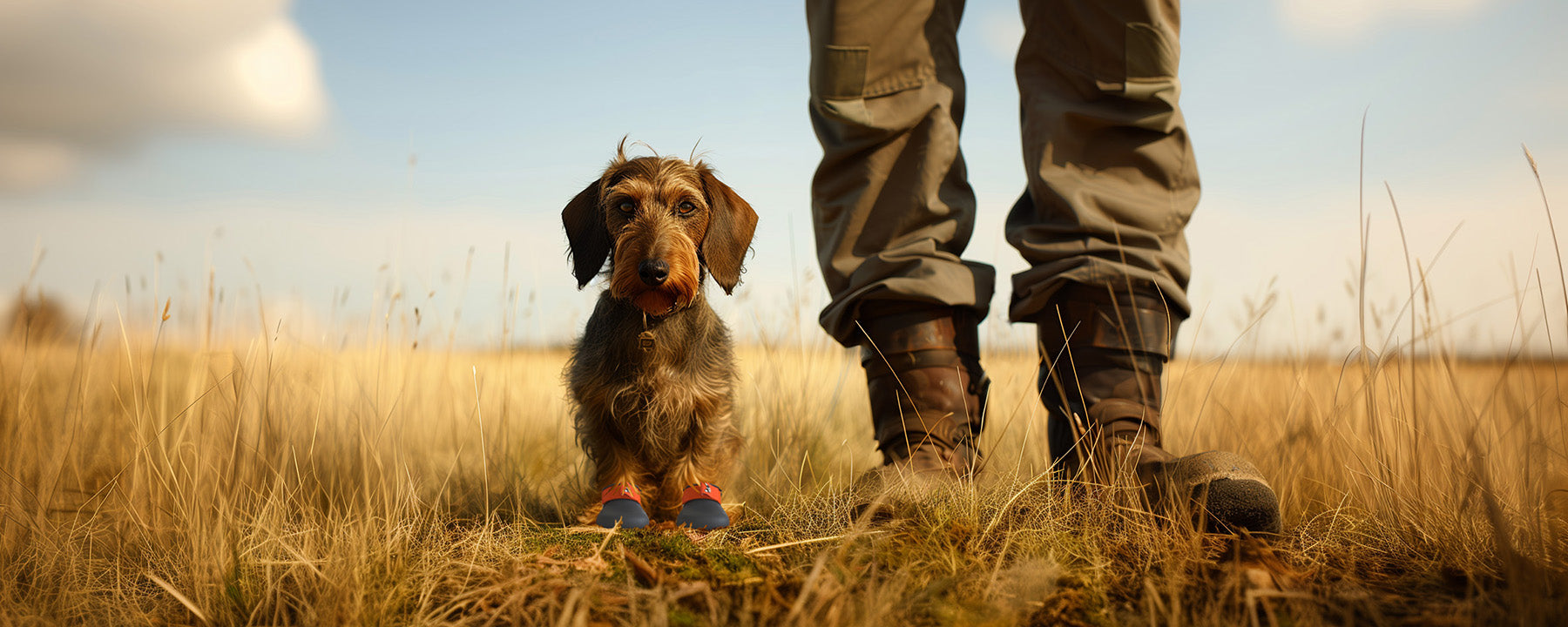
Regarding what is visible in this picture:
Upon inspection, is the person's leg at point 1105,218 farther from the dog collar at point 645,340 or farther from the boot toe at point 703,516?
the dog collar at point 645,340

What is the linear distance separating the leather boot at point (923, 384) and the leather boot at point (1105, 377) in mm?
291

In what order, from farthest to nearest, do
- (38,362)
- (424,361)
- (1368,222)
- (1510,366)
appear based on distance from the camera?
(424,361)
(38,362)
(1368,222)
(1510,366)

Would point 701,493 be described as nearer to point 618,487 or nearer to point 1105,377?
point 618,487

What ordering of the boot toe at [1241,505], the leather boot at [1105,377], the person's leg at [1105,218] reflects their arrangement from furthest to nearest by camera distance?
1. the person's leg at [1105,218]
2. the leather boot at [1105,377]
3. the boot toe at [1241,505]

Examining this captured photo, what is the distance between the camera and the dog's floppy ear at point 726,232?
2840 millimetres

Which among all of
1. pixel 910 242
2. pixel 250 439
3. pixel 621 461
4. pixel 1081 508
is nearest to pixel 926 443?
pixel 1081 508

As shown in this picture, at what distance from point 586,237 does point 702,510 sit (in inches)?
43.6

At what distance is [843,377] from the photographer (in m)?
4.11

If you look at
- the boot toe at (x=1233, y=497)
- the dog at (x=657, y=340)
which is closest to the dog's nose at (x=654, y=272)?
the dog at (x=657, y=340)

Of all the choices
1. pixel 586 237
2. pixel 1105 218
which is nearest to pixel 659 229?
pixel 586 237

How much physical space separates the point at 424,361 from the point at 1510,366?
433cm

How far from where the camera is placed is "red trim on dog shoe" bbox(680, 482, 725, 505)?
104 inches

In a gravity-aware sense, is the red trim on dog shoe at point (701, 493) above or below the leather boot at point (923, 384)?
below

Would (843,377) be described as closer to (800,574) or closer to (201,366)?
(800,574)
